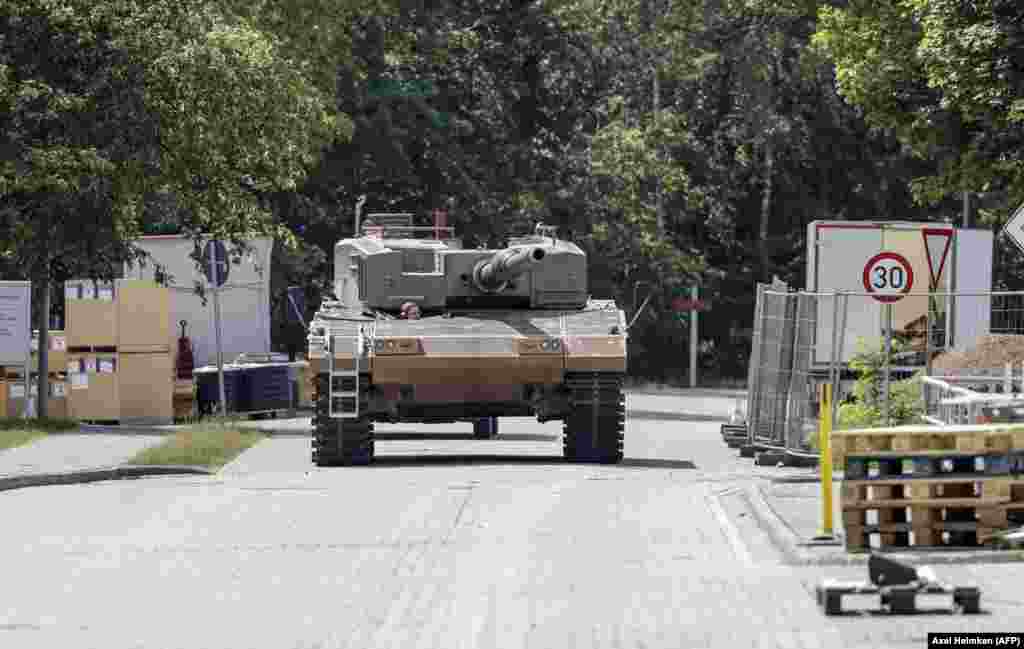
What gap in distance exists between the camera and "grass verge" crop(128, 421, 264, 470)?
25.6m

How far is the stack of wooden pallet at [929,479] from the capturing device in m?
15.0

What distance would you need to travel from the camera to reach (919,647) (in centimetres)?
1089

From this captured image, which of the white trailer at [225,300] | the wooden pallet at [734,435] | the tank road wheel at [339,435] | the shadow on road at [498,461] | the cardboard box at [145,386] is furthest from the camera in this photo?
the white trailer at [225,300]

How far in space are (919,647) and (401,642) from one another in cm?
241

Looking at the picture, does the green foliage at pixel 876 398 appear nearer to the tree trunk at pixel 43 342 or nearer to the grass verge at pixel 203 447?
the grass verge at pixel 203 447

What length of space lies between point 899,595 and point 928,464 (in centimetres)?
310

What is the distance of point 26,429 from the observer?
97.9 ft

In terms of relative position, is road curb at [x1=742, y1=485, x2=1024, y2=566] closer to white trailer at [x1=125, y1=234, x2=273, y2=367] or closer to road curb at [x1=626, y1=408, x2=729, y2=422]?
road curb at [x1=626, y1=408, x2=729, y2=422]

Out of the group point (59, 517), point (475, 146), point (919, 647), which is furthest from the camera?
point (475, 146)

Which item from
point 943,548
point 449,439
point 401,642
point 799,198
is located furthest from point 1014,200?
point 401,642

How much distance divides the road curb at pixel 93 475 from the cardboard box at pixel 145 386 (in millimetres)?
11127

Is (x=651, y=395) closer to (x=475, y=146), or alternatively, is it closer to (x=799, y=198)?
(x=475, y=146)

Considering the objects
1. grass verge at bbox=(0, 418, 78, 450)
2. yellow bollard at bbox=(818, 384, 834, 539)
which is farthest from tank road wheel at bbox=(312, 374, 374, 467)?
yellow bollard at bbox=(818, 384, 834, 539)

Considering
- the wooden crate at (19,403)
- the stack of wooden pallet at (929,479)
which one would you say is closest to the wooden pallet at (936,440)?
the stack of wooden pallet at (929,479)
